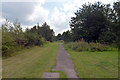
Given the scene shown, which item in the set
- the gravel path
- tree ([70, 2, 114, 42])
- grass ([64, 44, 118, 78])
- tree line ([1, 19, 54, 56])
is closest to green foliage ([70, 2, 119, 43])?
tree ([70, 2, 114, 42])

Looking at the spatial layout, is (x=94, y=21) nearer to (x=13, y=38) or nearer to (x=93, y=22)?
(x=93, y=22)

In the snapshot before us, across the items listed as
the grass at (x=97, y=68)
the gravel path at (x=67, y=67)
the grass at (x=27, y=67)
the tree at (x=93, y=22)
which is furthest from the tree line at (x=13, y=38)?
the tree at (x=93, y=22)

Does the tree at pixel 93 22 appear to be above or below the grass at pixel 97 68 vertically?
above

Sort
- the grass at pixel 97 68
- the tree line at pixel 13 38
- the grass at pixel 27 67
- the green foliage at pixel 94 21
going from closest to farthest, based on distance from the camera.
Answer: the grass at pixel 97 68
the grass at pixel 27 67
the tree line at pixel 13 38
the green foliage at pixel 94 21

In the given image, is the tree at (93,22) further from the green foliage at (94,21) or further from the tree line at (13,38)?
the tree line at (13,38)

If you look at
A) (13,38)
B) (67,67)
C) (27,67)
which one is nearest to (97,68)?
(67,67)

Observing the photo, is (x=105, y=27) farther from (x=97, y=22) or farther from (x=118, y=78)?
(x=118, y=78)

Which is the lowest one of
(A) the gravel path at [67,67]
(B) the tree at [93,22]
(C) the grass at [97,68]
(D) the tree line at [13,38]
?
(A) the gravel path at [67,67]

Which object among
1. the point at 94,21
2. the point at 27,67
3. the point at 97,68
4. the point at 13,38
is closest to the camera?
the point at 97,68

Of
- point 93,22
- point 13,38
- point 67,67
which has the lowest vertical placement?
point 67,67

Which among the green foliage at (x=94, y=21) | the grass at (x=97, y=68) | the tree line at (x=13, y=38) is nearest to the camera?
the grass at (x=97, y=68)

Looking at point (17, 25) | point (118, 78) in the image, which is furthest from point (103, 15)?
point (118, 78)

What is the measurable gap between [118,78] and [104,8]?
2767 centimetres

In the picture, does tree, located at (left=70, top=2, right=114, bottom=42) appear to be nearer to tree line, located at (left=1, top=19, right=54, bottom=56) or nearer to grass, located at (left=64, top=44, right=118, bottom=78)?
tree line, located at (left=1, top=19, right=54, bottom=56)
